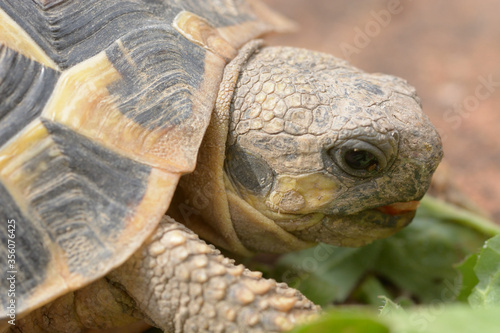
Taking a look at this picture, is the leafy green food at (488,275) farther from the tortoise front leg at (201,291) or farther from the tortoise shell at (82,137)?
the tortoise shell at (82,137)

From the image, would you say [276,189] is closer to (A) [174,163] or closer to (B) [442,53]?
(A) [174,163]

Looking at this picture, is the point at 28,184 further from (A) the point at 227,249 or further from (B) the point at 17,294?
(A) the point at 227,249

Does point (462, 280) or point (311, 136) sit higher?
point (311, 136)

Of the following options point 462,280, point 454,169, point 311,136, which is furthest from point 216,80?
point 454,169

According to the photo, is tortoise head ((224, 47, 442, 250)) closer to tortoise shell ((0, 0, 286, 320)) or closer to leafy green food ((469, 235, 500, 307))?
tortoise shell ((0, 0, 286, 320))

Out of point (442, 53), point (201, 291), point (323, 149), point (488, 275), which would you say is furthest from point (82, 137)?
point (442, 53)

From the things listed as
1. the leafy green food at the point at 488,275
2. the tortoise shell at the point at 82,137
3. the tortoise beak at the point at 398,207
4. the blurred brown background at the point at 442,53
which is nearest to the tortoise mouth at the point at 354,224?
the tortoise beak at the point at 398,207

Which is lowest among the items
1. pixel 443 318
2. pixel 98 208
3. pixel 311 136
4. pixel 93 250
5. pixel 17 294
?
pixel 17 294

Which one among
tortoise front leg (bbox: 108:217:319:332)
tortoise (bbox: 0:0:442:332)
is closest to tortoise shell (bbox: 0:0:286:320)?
tortoise (bbox: 0:0:442:332)
